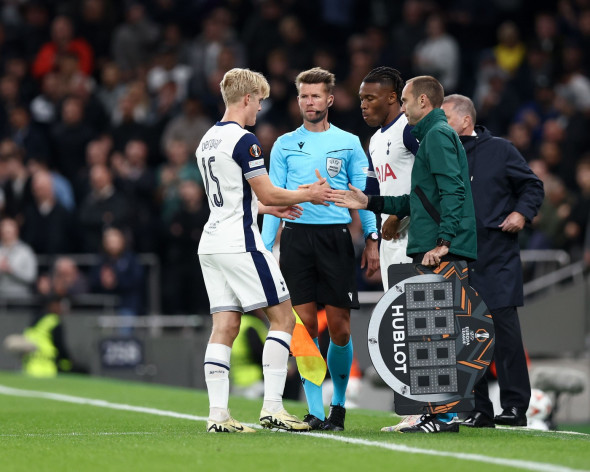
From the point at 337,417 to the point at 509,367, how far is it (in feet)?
4.46

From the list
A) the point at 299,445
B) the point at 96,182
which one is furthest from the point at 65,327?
the point at 299,445

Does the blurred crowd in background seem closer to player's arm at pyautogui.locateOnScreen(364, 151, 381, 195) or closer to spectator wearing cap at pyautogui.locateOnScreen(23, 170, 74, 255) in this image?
spectator wearing cap at pyautogui.locateOnScreen(23, 170, 74, 255)

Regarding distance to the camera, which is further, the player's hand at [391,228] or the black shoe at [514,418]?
the black shoe at [514,418]

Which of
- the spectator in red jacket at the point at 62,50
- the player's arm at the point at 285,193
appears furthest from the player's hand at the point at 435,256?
the spectator in red jacket at the point at 62,50

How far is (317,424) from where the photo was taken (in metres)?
7.91

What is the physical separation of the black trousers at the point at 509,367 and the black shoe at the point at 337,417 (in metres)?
1.05

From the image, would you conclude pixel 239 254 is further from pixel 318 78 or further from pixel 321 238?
pixel 318 78

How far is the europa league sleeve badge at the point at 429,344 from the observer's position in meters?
7.37

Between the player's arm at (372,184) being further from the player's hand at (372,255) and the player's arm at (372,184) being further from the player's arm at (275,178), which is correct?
the player's arm at (275,178)

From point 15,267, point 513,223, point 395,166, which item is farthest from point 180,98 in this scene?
point 395,166

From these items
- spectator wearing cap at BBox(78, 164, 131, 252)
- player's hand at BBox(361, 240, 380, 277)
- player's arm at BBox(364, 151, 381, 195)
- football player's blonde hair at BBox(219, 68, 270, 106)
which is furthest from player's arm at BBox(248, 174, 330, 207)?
spectator wearing cap at BBox(78, 164, 131, 252)

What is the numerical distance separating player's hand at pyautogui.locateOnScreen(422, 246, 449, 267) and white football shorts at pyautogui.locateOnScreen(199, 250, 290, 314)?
2.89 feet

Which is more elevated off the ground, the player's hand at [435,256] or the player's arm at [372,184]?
the player's arm at [372,184]

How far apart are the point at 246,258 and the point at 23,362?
35.2ft
